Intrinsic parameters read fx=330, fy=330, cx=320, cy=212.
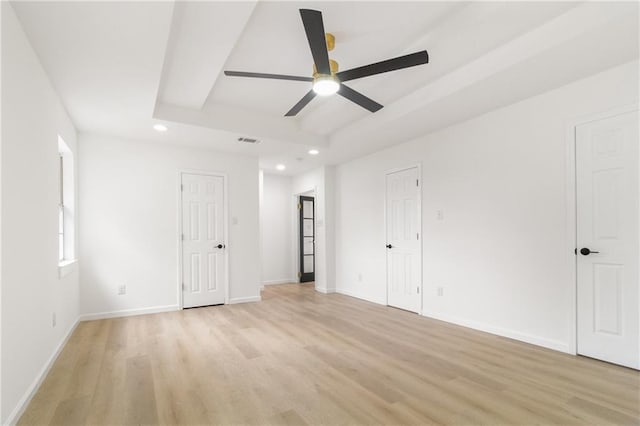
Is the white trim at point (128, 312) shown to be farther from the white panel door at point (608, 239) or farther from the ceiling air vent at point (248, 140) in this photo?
the white panel door at point (608, 239)

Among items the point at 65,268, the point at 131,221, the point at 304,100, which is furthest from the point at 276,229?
the point at 304,100

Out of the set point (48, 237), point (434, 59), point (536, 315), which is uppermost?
point (434, 59)

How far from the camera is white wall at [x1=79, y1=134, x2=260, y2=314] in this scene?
4449 mm

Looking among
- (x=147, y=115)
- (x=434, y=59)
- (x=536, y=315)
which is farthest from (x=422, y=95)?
(x=147, y=115)

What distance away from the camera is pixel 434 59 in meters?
2.97

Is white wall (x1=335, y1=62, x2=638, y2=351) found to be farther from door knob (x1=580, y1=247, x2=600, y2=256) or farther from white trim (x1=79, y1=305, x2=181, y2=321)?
white trim (x1=79, y1=305, x2=181, y2=321)

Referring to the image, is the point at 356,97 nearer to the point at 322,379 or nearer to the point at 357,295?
the point at 322,379

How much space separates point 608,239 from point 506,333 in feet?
4.40

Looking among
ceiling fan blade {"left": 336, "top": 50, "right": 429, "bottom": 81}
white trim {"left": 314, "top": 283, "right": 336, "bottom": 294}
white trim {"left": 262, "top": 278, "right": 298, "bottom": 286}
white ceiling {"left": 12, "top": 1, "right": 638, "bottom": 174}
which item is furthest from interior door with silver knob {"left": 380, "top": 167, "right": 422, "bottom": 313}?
white trim {"left": 262, "top": 278, "right": 298, "bottom": 286}

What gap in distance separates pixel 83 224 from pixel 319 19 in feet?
13.8

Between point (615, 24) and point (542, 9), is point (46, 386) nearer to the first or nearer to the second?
point (542, 9)

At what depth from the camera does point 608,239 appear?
2834 millimetres

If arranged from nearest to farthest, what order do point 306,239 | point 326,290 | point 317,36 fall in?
point 317,36, point 326,290, point 306,239

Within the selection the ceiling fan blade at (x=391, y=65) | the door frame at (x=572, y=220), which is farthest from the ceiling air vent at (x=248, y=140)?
the door frame at (x=572, y=220)
